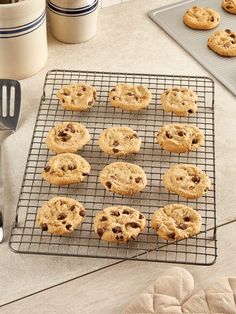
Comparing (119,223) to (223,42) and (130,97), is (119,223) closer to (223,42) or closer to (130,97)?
(130,97)

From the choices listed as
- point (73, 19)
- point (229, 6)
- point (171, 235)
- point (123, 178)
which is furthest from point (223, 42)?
point (171, 235)

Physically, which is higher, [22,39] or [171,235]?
[22,39]

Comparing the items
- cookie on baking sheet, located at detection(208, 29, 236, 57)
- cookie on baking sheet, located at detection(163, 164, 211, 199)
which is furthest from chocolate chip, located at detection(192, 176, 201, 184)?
cookie on baking sheet, located at detection(208, 29, 236, 57)

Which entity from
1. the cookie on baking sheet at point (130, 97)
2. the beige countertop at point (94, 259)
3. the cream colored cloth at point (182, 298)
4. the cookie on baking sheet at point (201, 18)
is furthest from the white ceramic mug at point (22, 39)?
the cream colored cloth at point (182, 298)

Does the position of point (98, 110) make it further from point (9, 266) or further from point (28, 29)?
point (9, 266)

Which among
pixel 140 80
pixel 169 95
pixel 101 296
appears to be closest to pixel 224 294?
pixel 101 296

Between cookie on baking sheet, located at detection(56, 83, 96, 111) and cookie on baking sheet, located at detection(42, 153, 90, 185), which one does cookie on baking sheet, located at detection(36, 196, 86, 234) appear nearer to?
cookie on baking sheet, located at detection(42, 153, 90, 185)

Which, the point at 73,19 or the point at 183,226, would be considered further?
the point at 73,19
